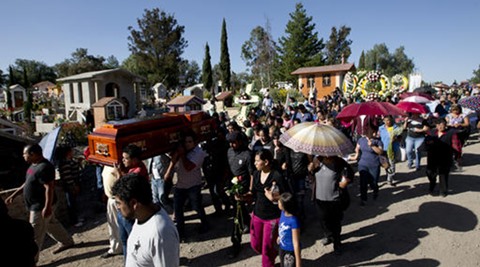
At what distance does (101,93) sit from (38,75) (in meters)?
61.0

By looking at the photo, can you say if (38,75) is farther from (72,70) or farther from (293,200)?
(293,200)

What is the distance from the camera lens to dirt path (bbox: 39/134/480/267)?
418cm

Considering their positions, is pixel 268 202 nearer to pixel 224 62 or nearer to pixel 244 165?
pixel 244 165

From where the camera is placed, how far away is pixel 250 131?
26.1 feet

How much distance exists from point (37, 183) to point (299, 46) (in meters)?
43.1

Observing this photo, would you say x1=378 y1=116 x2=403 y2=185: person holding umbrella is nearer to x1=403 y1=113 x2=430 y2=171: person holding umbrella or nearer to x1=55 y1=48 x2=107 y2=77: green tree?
x1=403 y1=113 x2=430 y2=171: person holding umbrella

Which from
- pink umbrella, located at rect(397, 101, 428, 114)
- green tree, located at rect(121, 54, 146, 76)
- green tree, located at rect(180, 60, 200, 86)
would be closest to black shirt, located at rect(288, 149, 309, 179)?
pink umbrella, located at rect(397, 101, 428, 114)

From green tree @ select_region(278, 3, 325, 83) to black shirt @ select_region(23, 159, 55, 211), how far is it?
40.3 m

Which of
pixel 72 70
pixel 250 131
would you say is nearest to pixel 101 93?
pixel 250 131

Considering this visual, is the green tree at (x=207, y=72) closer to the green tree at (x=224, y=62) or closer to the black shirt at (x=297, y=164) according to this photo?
the green tree at (x=224, y=62)

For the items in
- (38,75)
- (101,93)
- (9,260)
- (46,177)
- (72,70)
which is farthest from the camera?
(38,75)

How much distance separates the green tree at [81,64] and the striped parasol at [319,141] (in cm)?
5540

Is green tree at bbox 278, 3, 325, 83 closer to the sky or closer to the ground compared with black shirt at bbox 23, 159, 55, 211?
closer to the sky

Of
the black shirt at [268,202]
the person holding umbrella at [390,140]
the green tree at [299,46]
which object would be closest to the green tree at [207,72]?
the green tree at [299,46]
